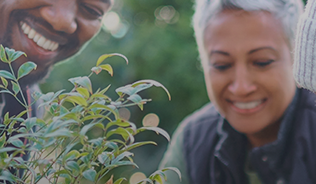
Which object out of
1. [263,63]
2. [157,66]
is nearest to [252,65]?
[263,63]

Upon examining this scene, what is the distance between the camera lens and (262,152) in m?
1.34

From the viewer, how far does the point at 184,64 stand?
3715mm

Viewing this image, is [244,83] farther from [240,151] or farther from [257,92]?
[240,151]

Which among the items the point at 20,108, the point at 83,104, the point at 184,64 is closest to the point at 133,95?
the point at 83,104

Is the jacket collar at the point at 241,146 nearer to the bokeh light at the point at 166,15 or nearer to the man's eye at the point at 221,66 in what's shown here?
the man's eye at the point at 221,66

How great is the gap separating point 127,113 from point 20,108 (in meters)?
2.61

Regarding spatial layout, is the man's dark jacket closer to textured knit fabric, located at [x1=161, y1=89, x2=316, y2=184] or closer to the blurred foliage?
textured knit fabric, located at [x1=161, y1=89, x2=316, y2=184]

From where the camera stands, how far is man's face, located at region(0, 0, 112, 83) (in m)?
1.16

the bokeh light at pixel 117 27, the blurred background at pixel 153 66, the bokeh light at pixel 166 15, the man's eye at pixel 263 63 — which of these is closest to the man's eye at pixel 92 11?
the man's eye at pixel 263 63

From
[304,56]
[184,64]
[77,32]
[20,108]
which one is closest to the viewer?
[304,56]

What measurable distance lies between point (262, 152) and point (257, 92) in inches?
10.3

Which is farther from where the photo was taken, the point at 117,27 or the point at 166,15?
the point at 166,15

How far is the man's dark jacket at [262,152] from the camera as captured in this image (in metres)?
1.26

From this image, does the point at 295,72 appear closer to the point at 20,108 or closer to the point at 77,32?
the point at 77,32
